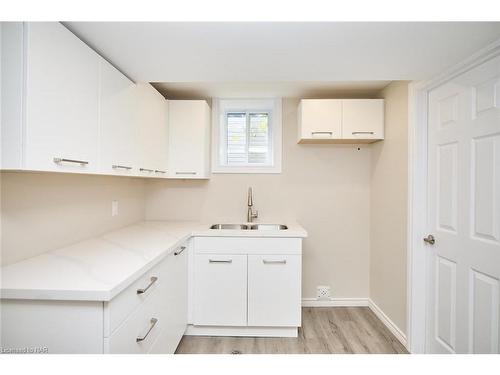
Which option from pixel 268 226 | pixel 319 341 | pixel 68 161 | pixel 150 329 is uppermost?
pixel 68 161

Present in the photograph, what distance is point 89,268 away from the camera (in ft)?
3.91

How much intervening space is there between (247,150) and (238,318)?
1649mm

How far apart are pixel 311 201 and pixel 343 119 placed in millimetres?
881

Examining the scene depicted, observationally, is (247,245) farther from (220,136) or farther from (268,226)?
(220,136)

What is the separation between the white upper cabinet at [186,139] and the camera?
2445mm

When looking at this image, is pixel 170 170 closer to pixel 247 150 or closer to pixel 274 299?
pixel 247 150

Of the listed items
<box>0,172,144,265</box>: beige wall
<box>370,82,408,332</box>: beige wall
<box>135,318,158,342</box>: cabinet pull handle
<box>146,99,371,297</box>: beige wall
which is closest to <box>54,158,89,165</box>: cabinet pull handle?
<box>0,172,144,265</box>: beige wall

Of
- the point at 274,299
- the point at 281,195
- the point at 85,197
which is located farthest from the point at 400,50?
the point at 85,197

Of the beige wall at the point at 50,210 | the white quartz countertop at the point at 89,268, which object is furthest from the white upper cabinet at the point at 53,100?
the white quartz countertop at the point at 89,268

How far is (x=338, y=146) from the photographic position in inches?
108

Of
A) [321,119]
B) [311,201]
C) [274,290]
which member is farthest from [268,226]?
[321,119]

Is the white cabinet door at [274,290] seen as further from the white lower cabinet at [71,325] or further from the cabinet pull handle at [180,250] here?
the white lower cabinet at [71,325]

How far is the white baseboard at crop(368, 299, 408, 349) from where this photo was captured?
2068mm

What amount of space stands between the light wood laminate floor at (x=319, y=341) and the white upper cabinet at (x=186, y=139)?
143cm
